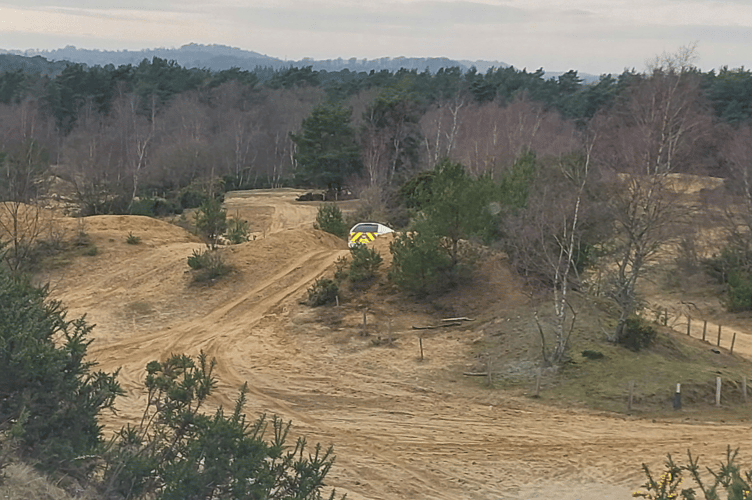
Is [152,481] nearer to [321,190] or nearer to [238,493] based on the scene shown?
[238,493]

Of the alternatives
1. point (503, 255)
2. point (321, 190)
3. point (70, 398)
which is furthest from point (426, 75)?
point (70, 398)

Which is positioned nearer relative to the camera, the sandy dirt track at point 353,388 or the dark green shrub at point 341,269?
the sandy dirt track at point 353,388

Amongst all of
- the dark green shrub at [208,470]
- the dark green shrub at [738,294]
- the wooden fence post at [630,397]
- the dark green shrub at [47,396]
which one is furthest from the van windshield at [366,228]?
the dark green shrub at [208,470]

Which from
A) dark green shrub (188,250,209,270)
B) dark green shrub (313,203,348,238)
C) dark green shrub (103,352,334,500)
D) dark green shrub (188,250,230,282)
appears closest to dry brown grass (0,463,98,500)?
Result: dark green shrub (103,352,334,500)

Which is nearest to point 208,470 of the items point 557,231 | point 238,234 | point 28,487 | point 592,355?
point 28,487

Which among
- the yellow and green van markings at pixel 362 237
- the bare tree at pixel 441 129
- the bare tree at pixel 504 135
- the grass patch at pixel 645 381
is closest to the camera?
the grass patch at pixel 645 381

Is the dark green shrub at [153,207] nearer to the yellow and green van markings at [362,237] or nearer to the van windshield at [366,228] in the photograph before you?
the van windshield at [366,228]

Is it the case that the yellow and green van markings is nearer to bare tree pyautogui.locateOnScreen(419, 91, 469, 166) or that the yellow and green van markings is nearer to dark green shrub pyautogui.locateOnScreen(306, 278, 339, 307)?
dark green shrub pyautogui.locateOnScreen(306, 278, 339, 307)
